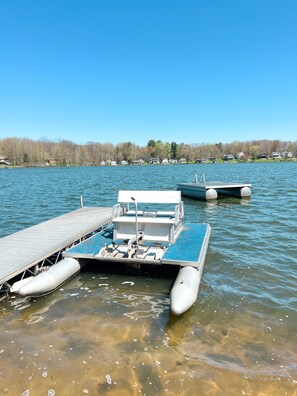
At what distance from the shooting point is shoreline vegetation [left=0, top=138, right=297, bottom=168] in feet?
→ 414

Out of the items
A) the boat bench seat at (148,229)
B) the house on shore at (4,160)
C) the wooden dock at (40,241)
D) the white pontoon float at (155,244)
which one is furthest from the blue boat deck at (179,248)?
the house on shore at (4,160)

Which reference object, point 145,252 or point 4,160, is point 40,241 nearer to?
point 145,252

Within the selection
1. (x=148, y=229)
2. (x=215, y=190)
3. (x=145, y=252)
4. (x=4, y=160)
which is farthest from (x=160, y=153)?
(x=145, y=252)

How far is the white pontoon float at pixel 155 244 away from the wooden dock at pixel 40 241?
72 centimetres

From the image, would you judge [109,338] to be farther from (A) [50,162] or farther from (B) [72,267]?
(A) [50,162]

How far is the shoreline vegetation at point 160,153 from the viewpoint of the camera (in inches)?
4966

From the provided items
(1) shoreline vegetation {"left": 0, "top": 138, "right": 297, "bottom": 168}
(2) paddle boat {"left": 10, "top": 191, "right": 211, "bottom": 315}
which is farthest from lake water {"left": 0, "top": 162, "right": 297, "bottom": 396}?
(1) shoreline vegetation {"left": 0, "top": 138, "right": 297, "bottom": 168}

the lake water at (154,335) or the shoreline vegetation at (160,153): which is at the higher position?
the shoreline vegetation at (160,153)

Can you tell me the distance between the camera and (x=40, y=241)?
32.5 feet

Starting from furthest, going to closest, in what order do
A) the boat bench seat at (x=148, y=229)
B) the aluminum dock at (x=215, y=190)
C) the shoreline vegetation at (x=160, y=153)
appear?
1. the shoreline vegetation at (x=160, y=153)
2. the aluminum dock at (x=215, y=190)
3. the boat bench seat at (x=148, y=229)

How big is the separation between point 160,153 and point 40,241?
132 meters

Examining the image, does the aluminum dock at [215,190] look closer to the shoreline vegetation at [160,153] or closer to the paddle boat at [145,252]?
the paddle boat at [145,252]

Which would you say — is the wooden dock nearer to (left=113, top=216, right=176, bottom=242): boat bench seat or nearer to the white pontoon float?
the white pontoon float

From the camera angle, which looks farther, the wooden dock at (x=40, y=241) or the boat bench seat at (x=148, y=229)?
the boat bench seat at (x=148, y=229)
